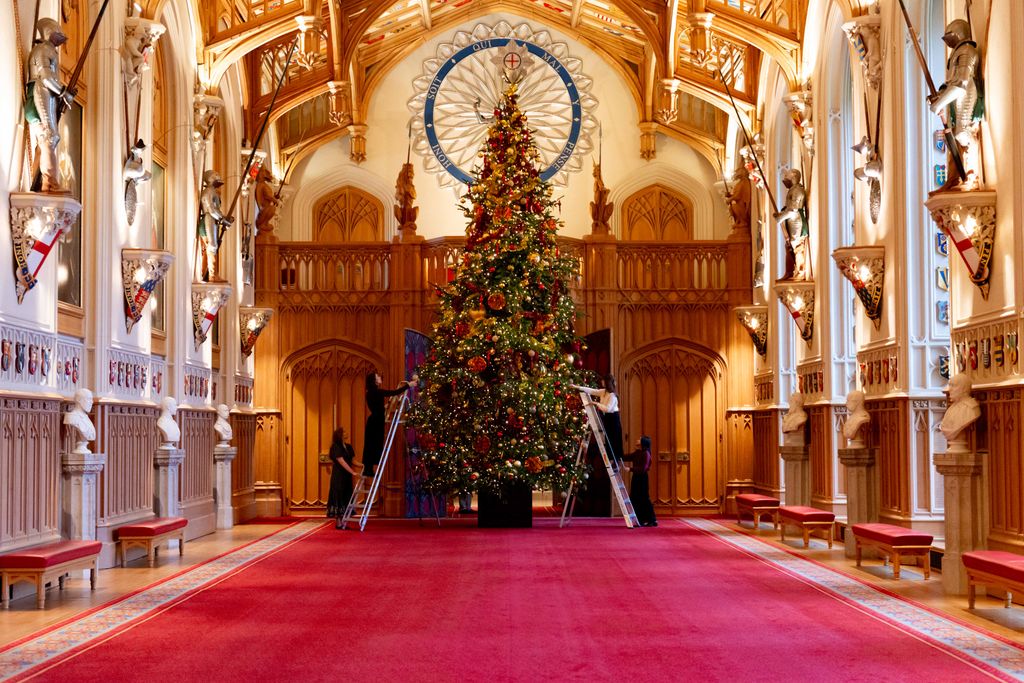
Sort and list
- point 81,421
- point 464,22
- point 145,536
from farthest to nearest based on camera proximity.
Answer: point 464,22
point 145,536
point 81,421

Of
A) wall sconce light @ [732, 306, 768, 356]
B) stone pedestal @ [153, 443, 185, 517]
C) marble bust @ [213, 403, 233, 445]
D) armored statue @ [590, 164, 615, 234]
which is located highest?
armored statue @ [590, 164, 615, 234]

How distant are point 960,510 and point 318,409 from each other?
12.6m

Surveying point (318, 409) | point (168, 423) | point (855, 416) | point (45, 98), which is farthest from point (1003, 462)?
point (318, 409)

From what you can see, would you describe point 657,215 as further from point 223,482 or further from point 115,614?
point 115,614

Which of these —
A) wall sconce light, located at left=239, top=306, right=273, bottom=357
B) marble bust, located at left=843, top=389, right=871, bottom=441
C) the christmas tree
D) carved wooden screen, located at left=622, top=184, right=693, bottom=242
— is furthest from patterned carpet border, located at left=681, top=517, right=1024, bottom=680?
carved wooden screen, located at left=622, top=184, right=693, bottom=242

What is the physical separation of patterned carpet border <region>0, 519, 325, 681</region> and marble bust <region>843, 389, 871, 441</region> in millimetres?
6207

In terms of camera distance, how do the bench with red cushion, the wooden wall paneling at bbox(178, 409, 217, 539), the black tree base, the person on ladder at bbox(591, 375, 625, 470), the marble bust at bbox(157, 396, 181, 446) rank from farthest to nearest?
the person on ladder at bbox(591, 375, 625, 470) < the black tree base < the wooden wall paneling at bbox(178, 409, 217, 539) < the marble bust at bbox(157, 396, 181, 446) < the bench with red cushion

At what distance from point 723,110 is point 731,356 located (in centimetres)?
399

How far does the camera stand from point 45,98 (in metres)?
10.7

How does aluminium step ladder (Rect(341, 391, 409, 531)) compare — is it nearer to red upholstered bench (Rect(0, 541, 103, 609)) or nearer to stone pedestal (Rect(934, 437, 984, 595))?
red upholstered bench (Rect(0, 541, 103, 609))

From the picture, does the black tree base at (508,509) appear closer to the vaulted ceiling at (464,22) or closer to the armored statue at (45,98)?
the vaulted ceiling at (464,22)

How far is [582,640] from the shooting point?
788 cm

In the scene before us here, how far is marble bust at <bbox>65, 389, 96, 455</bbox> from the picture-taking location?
11.4 metres

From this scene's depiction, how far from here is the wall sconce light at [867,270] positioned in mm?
13586
